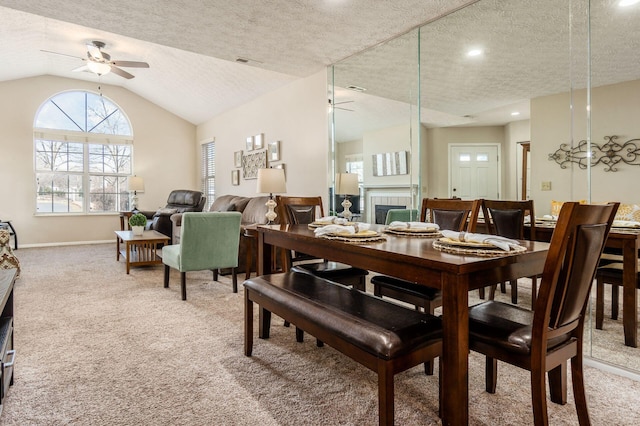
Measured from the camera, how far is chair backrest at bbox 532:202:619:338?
1199 mm

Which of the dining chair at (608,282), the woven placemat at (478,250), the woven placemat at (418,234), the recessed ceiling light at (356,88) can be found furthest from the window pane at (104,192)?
the dining chair at (608,282)

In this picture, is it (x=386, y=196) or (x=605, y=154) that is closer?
(x=605, y=154)

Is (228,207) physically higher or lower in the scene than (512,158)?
lower

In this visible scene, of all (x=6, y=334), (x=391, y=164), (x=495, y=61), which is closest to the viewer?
(x=6, y=334)

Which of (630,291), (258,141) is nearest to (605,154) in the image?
(630,291)

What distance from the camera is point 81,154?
7500 millimetres

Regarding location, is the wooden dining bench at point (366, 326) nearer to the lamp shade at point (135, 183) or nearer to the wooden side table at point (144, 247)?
the wooden side table at point (144, 247)

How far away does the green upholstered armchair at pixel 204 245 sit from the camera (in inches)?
139

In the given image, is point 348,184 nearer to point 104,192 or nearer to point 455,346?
point 455,346

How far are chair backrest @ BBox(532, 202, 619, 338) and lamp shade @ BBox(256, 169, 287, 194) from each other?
10.2ft

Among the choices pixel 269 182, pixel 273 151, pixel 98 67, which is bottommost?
pixel 269 182

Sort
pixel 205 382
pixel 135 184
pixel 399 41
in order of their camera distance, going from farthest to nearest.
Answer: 1. pixel 135 184
2. pixel 399 41
3. pixel 205 382

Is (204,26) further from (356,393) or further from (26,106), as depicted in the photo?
(26,106)

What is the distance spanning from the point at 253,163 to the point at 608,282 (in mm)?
5120
